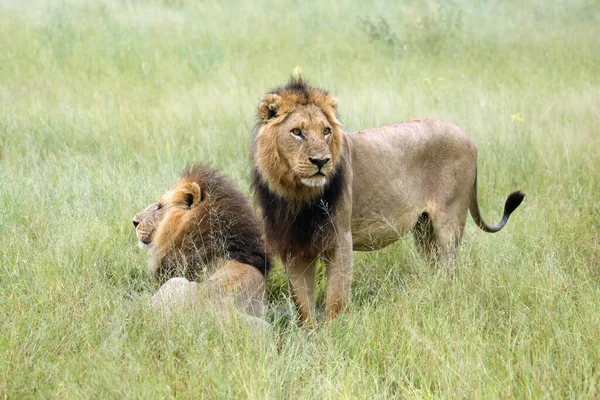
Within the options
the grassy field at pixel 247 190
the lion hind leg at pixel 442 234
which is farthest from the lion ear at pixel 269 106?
the lion hind leg at pixel 442 234

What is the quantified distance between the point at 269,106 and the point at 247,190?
7.19 feet

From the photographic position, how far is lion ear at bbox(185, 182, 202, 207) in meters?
4.85

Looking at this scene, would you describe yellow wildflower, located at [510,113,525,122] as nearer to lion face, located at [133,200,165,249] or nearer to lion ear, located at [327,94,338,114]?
lion ear, located at [327,94,338,114]

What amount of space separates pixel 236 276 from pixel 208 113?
3.93 m

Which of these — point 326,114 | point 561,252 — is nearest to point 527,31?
point 561,252

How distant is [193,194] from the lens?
4.87m

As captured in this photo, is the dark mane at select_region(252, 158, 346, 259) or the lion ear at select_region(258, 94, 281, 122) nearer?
the lion ear at select_region(258, 94, 281, 122)

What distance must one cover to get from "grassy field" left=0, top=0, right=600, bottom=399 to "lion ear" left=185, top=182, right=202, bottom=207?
1.73 feet

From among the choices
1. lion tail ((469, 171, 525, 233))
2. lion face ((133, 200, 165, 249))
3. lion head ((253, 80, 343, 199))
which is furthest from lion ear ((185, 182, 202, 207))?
lion tail ((469, 171, 525, 233))

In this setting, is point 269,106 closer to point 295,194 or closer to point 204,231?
point 295,194

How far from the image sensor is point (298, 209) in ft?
14.2

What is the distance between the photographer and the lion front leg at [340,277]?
4.40 meters

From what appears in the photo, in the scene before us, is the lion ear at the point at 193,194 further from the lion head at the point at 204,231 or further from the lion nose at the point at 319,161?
the lion nose at the point at 319,161

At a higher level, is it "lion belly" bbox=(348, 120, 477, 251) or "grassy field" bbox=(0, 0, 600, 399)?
"lion belly" bbox=(348, 120, 477, 251)
